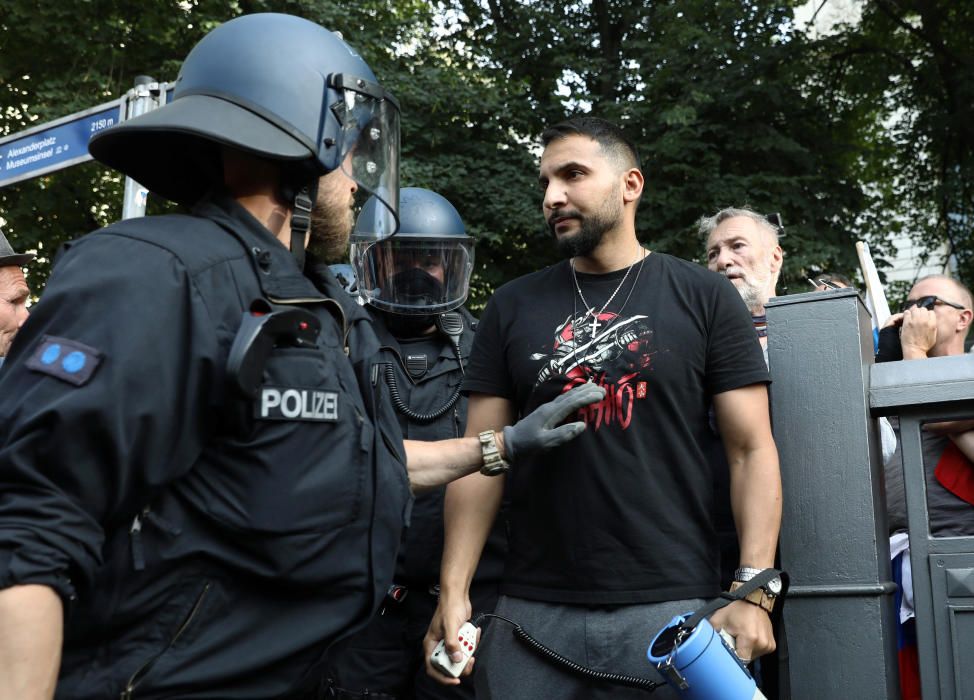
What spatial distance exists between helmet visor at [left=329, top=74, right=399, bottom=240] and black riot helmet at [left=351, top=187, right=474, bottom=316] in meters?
1.93

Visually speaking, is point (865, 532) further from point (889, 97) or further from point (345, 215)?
point (889, 97)

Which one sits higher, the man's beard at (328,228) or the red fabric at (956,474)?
the man's beard at (328,228)

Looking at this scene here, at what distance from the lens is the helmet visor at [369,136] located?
2.28m

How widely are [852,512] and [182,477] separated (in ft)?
5.56

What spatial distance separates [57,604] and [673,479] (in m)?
1.75

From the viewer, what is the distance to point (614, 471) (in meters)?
2.91

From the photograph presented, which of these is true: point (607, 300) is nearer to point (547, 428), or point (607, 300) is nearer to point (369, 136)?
point (547, 428)

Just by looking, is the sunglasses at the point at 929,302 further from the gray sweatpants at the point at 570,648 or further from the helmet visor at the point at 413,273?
the gray sweatpants at the point at 570,648

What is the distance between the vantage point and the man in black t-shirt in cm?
282

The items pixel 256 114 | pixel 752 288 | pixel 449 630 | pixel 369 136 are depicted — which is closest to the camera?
pixel 256 114

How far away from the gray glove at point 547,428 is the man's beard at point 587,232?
0.60 meters

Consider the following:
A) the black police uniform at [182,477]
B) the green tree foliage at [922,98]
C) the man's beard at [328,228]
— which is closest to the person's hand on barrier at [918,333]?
the man's beard at [328,228]

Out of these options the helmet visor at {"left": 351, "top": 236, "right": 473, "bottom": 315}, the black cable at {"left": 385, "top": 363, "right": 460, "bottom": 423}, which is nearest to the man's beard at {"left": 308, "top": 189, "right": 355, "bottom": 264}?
the black cable at {"left": 385, "top": 363, "right": 460, "bottom": 423}

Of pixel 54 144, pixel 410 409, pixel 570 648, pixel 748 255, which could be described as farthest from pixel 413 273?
pixel 54 144
